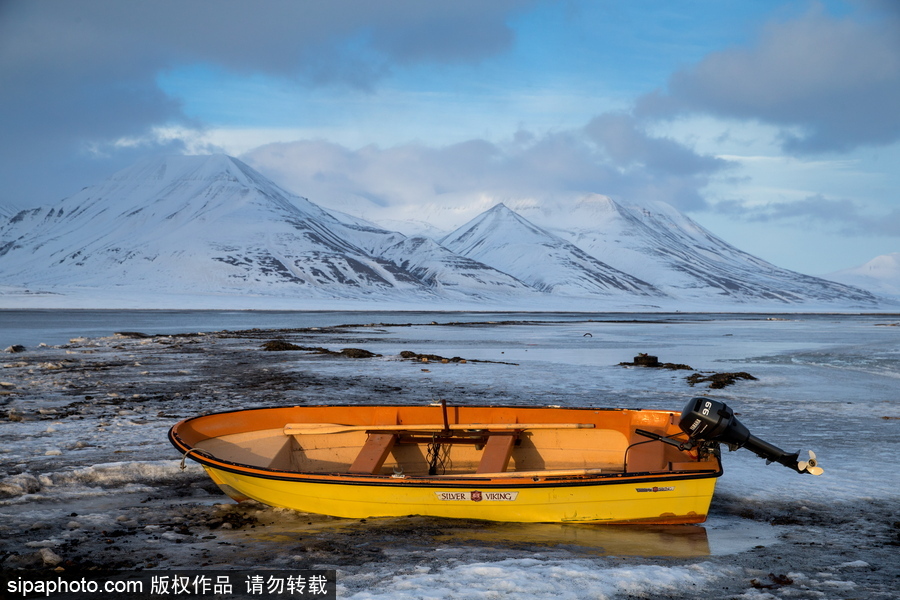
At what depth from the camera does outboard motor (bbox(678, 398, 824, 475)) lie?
9.28 meters

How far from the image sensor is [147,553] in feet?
26.2

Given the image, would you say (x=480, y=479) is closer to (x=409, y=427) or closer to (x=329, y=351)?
(x=409, y=427)

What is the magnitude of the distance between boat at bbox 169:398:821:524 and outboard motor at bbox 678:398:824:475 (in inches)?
0.6

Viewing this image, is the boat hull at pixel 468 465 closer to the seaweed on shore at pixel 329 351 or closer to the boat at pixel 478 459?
the boat at pixel 478 459

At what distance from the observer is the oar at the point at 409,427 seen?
10828 mm

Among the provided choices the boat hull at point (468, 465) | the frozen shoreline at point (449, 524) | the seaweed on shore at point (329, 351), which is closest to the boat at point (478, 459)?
the boat hull at point (468, 465)

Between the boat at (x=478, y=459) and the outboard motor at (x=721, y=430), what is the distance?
0.6 inches

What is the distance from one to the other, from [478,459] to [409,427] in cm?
116

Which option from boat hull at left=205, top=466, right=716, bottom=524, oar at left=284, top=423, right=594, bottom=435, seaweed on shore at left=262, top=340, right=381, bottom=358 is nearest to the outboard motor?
boat hull at left=205, top=466, right=716, bottom=524

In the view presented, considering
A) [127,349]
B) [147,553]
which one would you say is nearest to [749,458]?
[147,553]

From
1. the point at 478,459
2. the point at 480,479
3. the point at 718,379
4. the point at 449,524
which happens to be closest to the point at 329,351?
the point at 718,379

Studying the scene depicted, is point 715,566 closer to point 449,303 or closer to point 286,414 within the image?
point 286,414

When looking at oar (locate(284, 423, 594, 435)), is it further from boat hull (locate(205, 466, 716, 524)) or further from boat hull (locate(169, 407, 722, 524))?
boat hull (locate(205, 466, 716, 524))

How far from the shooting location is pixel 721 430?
927 cm
